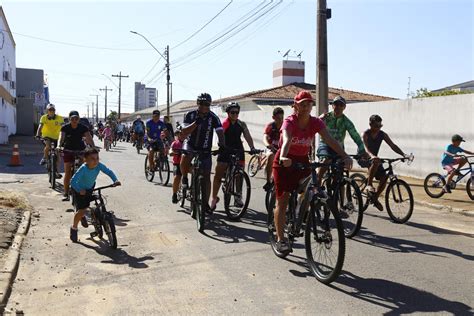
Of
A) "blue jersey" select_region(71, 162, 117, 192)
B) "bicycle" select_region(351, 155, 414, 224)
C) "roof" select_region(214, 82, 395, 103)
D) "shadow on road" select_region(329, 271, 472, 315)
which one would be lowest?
"shadow on road" select_region(329, 271, 472, 315)

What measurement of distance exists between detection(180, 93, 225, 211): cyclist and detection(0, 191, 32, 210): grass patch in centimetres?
324

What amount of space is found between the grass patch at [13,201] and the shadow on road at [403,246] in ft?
19.7

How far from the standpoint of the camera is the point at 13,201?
9.61 metres

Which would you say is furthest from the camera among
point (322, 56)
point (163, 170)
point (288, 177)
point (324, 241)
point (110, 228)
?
point (322, 56)

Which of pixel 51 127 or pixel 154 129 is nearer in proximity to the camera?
pixel 51 127

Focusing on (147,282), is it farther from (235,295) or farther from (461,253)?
(461,253)

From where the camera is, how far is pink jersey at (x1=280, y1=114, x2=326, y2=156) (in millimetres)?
5672

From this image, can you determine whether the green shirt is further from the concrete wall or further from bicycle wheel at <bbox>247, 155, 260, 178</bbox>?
bicycle wheel at <bbox>247, 155, 260, 178</bbox>

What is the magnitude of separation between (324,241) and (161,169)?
891 cm

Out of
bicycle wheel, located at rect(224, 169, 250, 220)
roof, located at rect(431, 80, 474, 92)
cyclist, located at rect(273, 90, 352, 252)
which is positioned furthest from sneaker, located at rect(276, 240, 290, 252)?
roof, located at rect(431, 80, 474, 92)

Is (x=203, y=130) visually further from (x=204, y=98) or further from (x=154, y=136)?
(x=154, y=136)

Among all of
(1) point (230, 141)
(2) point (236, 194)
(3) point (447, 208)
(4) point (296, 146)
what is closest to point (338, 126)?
(1) point (230, 141)

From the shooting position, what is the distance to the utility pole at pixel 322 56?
604 inches

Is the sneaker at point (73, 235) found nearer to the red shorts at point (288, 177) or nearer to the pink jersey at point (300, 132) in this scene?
the red shorts at point (288, 177)
